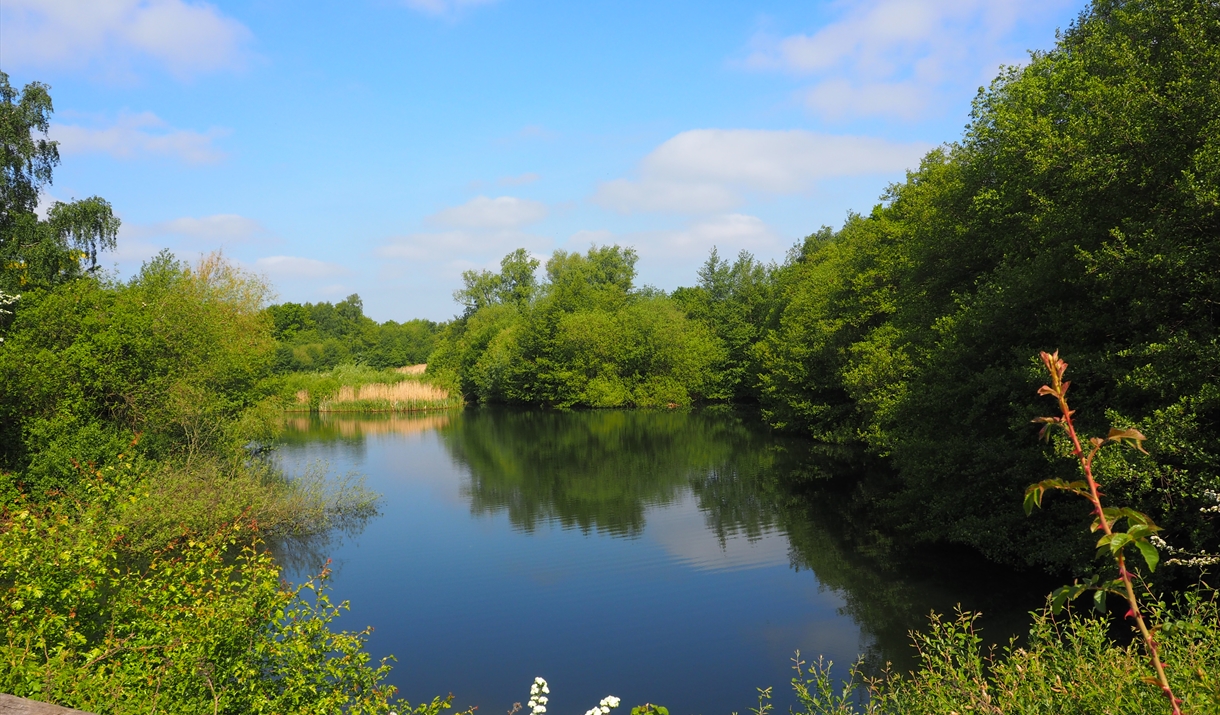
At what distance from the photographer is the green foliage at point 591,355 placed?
5344 centimetres

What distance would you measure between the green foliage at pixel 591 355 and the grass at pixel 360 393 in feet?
14.6

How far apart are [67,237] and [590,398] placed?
36.1 m

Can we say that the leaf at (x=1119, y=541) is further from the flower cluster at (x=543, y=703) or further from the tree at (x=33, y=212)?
the tree at (x=33, y=212)

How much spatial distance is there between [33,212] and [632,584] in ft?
58.6

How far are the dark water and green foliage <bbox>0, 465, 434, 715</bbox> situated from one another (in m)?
4.55

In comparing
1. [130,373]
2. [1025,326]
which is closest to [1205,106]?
[1025,326]

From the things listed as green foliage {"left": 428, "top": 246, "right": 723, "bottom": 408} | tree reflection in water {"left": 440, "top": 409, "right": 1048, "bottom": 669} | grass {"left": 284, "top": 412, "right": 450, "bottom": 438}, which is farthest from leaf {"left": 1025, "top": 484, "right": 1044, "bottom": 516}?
green foliage {"left": 428, "top": 246, "right": 723, "bottom": 408}

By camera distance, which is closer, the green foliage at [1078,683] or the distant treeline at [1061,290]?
the green foliage at [1078,683]

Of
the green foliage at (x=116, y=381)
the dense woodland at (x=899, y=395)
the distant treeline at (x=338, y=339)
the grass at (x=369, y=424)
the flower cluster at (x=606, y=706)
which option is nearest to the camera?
the flower cluster at (x=606, y=706)

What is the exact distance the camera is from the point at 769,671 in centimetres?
1063

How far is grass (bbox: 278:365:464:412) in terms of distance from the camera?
5369 centimetres

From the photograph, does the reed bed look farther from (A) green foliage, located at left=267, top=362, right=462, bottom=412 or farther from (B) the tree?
(B) the tree

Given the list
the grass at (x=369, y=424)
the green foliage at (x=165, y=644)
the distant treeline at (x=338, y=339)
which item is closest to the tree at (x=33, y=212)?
the green foliage at (x=165, y=644)

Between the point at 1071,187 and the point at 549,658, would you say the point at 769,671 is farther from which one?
the point at 1071,187
